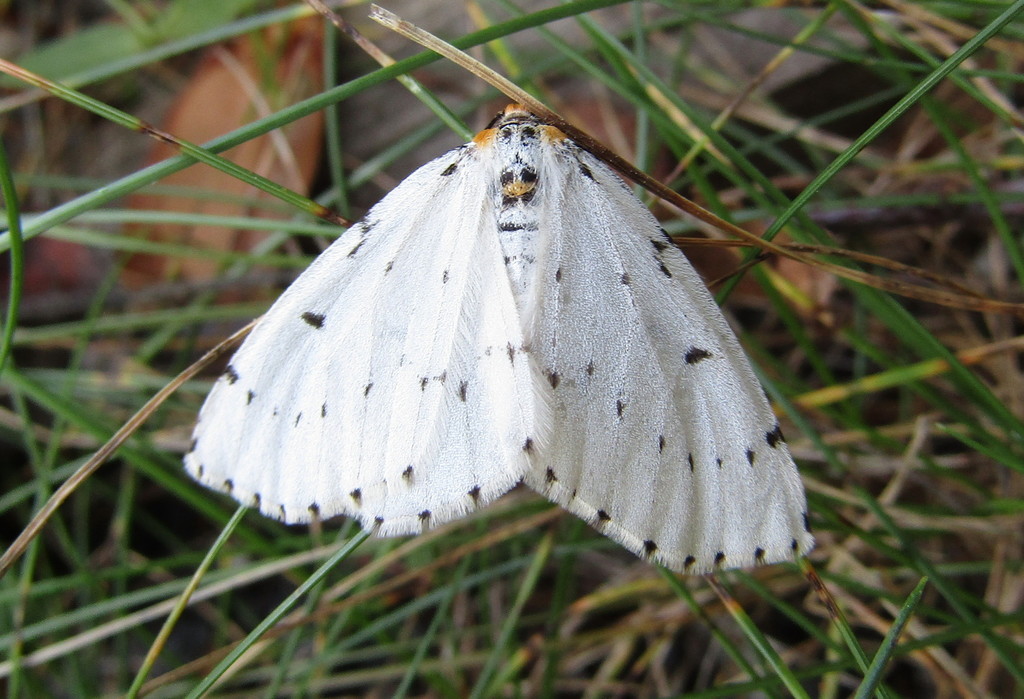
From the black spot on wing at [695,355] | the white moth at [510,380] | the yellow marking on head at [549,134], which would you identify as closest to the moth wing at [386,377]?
the white moth at [510,380]

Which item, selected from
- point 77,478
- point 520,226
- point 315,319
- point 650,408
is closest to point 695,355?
point 650,408

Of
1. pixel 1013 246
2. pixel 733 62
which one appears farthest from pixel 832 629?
pixel 733 62

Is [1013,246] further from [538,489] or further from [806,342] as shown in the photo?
[538,489]

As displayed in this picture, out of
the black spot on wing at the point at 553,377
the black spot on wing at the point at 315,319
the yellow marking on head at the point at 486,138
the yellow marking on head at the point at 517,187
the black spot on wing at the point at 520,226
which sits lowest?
the black spot on wing at the point at 553,377

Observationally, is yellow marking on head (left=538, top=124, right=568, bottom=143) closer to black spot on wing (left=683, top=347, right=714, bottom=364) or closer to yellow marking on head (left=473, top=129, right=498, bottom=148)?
yellow marking on head (left=473, top=129, right=498, bottom=148)

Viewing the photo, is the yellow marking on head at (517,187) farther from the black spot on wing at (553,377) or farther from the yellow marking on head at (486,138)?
the black spot on wing at (553,377)
